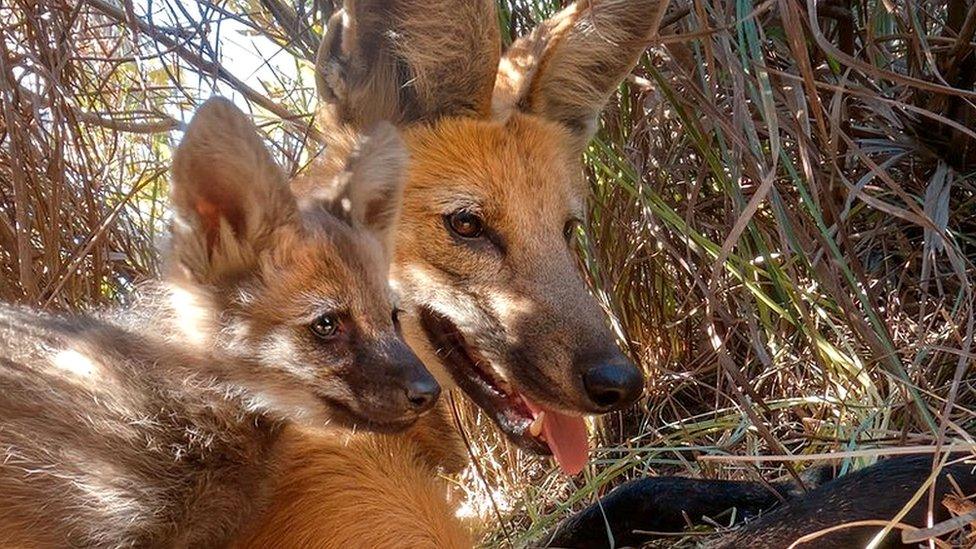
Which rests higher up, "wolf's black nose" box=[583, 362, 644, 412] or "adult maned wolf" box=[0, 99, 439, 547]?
"adult maned wolf" box=[0, 99, 439, 547]

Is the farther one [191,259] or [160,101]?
[160,101]

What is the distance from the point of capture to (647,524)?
3.51 metres

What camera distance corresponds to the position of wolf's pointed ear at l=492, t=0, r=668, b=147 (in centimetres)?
353

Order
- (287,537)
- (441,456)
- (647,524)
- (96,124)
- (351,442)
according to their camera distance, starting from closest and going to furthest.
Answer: (287,537), (351,442), (441,456), (647,524), (96,124)

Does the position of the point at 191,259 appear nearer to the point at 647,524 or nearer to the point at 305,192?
the point at 305,192

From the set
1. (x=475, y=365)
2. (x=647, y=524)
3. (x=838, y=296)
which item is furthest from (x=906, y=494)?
(x=475, y=365)

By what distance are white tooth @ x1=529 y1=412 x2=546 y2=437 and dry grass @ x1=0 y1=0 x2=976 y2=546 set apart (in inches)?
19.0

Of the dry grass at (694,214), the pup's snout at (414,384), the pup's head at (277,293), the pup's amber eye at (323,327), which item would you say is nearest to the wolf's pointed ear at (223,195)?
the pup's head at (277,293)

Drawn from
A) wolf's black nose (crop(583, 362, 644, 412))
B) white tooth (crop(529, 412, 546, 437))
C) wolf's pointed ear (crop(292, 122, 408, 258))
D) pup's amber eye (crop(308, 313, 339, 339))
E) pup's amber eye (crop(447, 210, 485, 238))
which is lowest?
white tooth (crop(529, 412, 546, 437))

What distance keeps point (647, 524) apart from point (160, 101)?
2.48 m

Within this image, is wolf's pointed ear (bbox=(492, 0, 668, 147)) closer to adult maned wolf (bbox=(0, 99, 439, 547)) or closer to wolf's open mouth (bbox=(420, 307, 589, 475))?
wolf's open mouth (bbox=(420, 307, 589, 475))

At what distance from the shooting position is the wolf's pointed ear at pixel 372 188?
9.85 ft

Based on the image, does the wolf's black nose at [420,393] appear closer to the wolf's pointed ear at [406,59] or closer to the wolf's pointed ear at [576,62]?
the wolf's pointed ear at [406,59]

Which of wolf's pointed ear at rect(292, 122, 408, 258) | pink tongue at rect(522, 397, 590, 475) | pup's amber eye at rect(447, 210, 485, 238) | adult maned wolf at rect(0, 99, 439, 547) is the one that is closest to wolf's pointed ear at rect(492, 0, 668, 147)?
pup's amber eye at rect(447, 210, 485, 238)
